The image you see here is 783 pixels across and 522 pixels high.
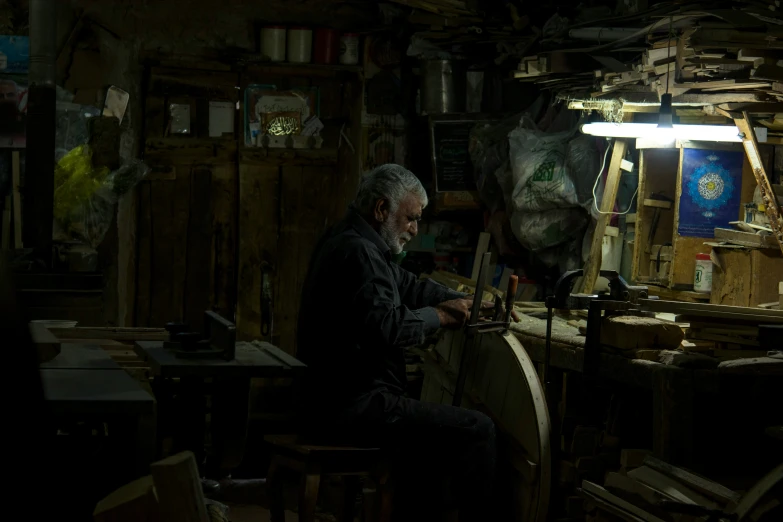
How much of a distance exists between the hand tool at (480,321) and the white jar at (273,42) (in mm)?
4350

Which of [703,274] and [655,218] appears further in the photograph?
[655,218]

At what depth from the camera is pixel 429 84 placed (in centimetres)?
914

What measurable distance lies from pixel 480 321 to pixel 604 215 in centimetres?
238

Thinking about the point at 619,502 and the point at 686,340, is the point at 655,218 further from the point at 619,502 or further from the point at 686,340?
the point at 619,502

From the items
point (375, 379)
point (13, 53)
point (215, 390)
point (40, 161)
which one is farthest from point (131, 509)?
point (13, 53)

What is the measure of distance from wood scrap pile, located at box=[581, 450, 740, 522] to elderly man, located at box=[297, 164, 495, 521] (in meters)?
0.58

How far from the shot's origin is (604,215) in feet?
24.5

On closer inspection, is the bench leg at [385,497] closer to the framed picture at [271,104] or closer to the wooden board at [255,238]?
the wooden board at [255,238]

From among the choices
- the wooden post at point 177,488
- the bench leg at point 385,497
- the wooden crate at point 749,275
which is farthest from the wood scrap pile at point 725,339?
the wooden post at point 177,488

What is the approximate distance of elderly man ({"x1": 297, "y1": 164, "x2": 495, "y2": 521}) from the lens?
4.74 meters

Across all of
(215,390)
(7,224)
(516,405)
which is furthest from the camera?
(7,224)

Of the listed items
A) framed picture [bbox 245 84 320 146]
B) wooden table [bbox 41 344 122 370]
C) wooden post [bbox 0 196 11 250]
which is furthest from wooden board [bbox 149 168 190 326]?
wooden table [bbox 41 344 122 370]

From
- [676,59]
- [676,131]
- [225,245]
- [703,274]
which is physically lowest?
[225,245]

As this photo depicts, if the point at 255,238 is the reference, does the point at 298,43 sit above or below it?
above
